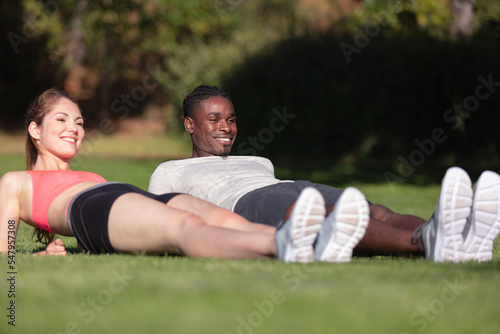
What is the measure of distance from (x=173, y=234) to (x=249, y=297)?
101 centimetres

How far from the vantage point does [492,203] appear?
11.9 ft

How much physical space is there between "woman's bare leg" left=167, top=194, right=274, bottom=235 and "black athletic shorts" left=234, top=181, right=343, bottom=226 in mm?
306

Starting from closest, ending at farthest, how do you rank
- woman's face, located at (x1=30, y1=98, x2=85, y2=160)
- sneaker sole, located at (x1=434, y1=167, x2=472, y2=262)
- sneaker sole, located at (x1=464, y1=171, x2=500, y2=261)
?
sneaker sole, located at (x1=434, y1=167, x2=472, y2=262) < sneaker sole, located at (x1=464, y1=171, x2=500, y2=261) < woman's face, located at (x1=30, y1=98, x2=85, y2=160)

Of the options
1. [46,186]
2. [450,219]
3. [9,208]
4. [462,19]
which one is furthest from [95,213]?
[462,19]

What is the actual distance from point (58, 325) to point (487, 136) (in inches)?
679

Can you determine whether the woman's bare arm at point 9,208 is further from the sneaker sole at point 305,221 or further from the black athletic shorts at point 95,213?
the sneaker sole at point 305,221

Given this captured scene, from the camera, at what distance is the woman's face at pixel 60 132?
182 inches

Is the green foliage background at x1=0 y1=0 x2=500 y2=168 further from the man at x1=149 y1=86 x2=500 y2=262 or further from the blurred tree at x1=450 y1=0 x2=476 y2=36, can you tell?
the man at x1=149 y1=86 x2=500 y2=262

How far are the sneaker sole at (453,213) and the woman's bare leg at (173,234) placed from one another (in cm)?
92

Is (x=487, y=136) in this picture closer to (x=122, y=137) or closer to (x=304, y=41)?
(x=304, y=41)

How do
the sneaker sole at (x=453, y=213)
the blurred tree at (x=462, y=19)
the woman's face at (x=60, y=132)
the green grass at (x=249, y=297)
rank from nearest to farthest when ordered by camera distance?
the green grass at (x=249, y=297) → the sneaker sole at (x=453, y=213) → the woman's face at (x=60, y=132) → the blurred tree at (x=462, y=19)

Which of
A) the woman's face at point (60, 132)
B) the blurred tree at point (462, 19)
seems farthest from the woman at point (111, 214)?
the blurred tree at point (462, 19)

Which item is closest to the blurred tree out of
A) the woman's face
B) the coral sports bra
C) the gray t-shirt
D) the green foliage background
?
the green foliage background

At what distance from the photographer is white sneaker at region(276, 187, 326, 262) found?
10.9ft
